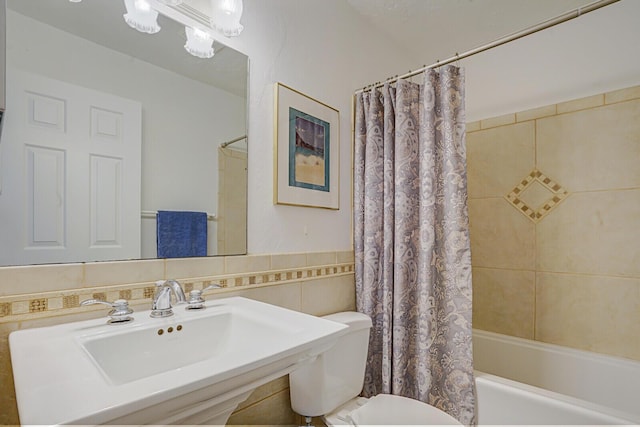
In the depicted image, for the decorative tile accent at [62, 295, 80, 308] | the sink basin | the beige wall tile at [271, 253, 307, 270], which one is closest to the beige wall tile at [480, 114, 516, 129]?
the beige wall tile at [271, 253, 307, 270]

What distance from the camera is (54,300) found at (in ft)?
2.80

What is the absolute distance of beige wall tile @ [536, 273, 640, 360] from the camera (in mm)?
1697

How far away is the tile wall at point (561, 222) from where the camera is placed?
1731 millimetres

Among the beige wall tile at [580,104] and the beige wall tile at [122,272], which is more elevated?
the beige wall tile at [580,104]

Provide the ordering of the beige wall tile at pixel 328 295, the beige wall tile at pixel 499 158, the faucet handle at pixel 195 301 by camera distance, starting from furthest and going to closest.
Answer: the beige wall tile at pixel 499 158 → the beige wall tile at pixel 328 295 → the faucet handle at pixel 195 301

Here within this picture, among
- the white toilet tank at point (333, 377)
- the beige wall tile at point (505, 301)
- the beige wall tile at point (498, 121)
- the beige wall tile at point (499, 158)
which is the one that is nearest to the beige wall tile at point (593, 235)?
the beige wall tile at point (505, 301)

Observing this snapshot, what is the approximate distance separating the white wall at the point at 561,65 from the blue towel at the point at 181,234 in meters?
2.07

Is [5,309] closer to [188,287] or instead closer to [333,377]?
[188,287]

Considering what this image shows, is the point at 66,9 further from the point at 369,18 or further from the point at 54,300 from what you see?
the point at 369,18

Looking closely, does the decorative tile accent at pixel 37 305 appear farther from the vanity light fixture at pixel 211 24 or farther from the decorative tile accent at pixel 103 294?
the vanity light fixture at pixel 211 24

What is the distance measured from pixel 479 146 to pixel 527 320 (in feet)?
3.92

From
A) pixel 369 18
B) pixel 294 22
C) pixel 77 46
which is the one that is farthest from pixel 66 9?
pixel 369 18

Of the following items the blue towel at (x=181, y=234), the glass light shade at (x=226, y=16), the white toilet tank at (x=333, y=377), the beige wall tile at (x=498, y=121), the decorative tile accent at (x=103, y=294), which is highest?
the glass light shade at (x=226, y=16)

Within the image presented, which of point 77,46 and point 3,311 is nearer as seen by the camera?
point 3,311
